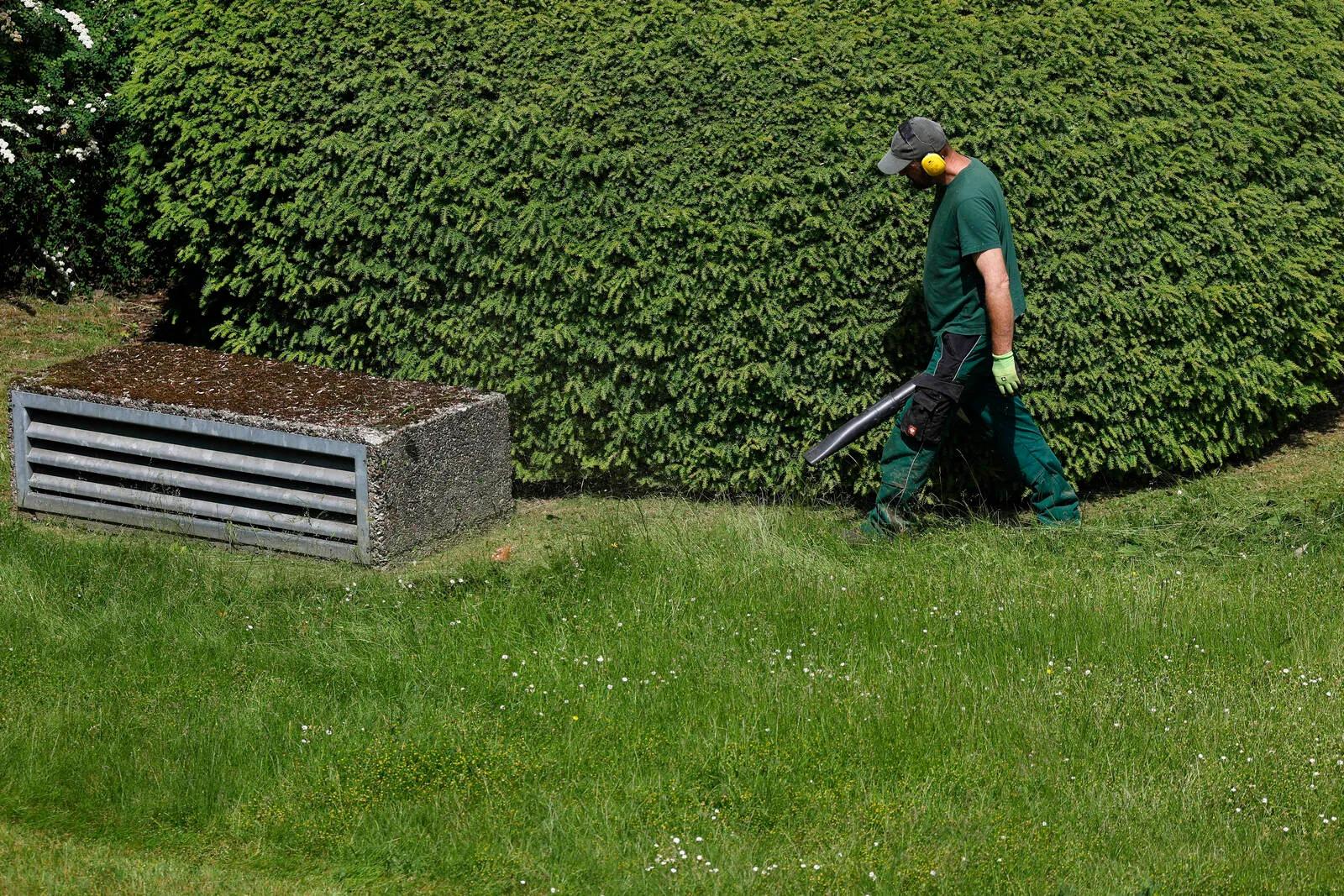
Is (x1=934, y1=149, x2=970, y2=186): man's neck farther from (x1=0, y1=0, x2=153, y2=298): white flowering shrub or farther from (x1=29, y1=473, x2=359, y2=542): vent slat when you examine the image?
(x1=0, y1=0, x2=153, y2=298): white flowering shrub

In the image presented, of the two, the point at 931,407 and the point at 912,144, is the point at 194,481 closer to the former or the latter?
the point at 931,407

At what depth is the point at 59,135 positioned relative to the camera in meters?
9.42

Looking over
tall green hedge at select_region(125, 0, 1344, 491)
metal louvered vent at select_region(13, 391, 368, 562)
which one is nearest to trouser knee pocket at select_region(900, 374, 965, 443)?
tall green hedge at select_region(125, 0, 1344, 491)

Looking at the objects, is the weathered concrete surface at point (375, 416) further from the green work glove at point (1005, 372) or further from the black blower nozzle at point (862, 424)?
the green work glove at point (1005, 372)

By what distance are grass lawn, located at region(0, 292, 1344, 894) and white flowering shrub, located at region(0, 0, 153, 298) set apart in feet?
12.1

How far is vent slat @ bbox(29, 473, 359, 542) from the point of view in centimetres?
645

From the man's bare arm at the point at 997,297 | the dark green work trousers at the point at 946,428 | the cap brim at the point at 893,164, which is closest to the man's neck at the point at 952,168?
the cap brim at the point at 893,164

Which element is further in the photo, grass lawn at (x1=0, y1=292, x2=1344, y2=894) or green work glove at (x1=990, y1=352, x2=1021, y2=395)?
green work glove at (x1=990, y1=352, x2=1021, y2=395)

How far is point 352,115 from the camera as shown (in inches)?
281

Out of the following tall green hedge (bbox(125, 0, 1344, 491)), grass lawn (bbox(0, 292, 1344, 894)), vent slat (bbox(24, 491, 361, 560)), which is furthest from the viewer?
tall green hedge (bbox(125, 0, 1344, 491))

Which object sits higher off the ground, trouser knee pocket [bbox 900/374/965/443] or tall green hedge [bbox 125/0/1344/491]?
tall green hedge [bbox 125/0/1344/491]

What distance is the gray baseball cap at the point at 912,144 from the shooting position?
20.7 feet

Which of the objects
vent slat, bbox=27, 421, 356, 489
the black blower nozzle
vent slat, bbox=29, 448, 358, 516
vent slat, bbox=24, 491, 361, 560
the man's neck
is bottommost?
vent slat, bbox=24, 491, 361, 560

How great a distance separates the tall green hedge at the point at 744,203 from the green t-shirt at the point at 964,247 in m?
→ 0.34
